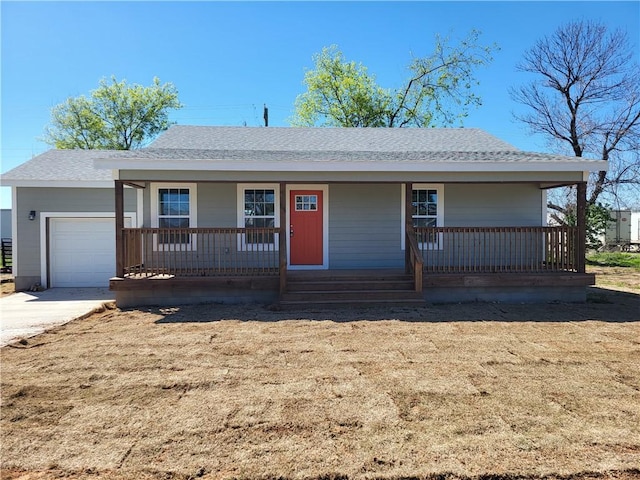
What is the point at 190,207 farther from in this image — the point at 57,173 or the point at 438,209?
the point at 438,209

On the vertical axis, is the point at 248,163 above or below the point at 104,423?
above

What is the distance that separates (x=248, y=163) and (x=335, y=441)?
5.84m

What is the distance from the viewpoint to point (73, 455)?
263 centimetres

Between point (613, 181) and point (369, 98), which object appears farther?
point (369, 98)

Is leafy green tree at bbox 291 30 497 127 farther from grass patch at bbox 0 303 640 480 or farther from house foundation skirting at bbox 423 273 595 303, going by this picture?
grass patch at bbox 0 303 640 480

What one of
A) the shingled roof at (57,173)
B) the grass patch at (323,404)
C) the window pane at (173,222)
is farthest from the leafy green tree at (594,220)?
the shingled roof at (57,173)

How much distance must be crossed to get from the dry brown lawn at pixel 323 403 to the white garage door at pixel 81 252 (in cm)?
536

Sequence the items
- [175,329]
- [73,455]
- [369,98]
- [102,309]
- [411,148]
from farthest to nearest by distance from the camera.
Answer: [369,98]
[411,148]
[102,309]
[175,329]
[73,455]

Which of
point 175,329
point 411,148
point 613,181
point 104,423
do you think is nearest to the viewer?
point 104,423

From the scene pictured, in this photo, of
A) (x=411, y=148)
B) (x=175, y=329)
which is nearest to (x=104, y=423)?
(x=175, y=329)

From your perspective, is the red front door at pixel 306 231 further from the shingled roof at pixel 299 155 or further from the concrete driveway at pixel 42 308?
the concrete driveway at pixel 42 308

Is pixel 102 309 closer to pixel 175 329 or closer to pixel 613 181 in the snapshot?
pixel 175 329

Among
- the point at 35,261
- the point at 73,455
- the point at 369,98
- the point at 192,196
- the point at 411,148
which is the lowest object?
the point at 73,455

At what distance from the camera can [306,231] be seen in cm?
950
